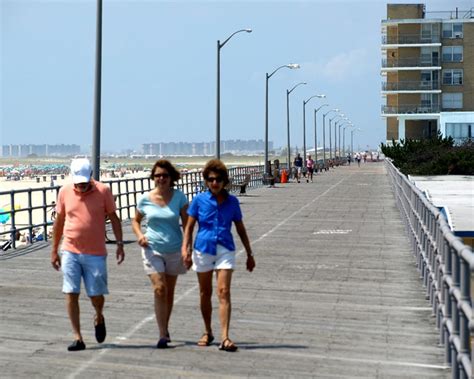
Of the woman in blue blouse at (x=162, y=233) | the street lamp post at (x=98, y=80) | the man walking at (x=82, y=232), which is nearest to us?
the man walking at (x=82, y=232)

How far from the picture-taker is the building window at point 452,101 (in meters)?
117

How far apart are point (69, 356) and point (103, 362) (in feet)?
1.54

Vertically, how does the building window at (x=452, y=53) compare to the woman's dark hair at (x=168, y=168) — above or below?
above

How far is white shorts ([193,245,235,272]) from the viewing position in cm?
1027

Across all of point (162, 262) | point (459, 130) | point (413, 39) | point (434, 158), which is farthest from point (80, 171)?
point (413, 39)

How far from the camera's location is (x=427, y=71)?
4648 inches

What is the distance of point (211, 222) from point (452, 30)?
371 ft

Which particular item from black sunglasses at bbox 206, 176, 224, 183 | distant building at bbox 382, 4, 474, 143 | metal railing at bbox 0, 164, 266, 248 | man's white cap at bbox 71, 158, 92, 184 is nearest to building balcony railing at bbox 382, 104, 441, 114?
distant building at bbox 382, 4, 474, 143

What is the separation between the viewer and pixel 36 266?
59.6 feet

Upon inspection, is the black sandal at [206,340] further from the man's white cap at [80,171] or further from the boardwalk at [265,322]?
the man's white cap at [80,171]

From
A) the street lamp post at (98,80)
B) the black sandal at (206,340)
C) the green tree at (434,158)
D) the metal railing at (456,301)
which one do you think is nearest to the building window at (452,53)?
the green tree at (434,158)

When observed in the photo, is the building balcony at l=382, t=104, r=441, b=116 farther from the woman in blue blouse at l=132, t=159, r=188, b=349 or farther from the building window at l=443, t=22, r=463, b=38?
the woman in blue blouse at l=132, t=159, r=188, b=349

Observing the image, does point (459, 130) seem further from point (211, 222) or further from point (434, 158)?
point (211, 222)

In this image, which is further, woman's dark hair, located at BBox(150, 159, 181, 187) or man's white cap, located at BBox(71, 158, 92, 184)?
woman's dark hair, located at BBox(150, 159, 181, 187)
